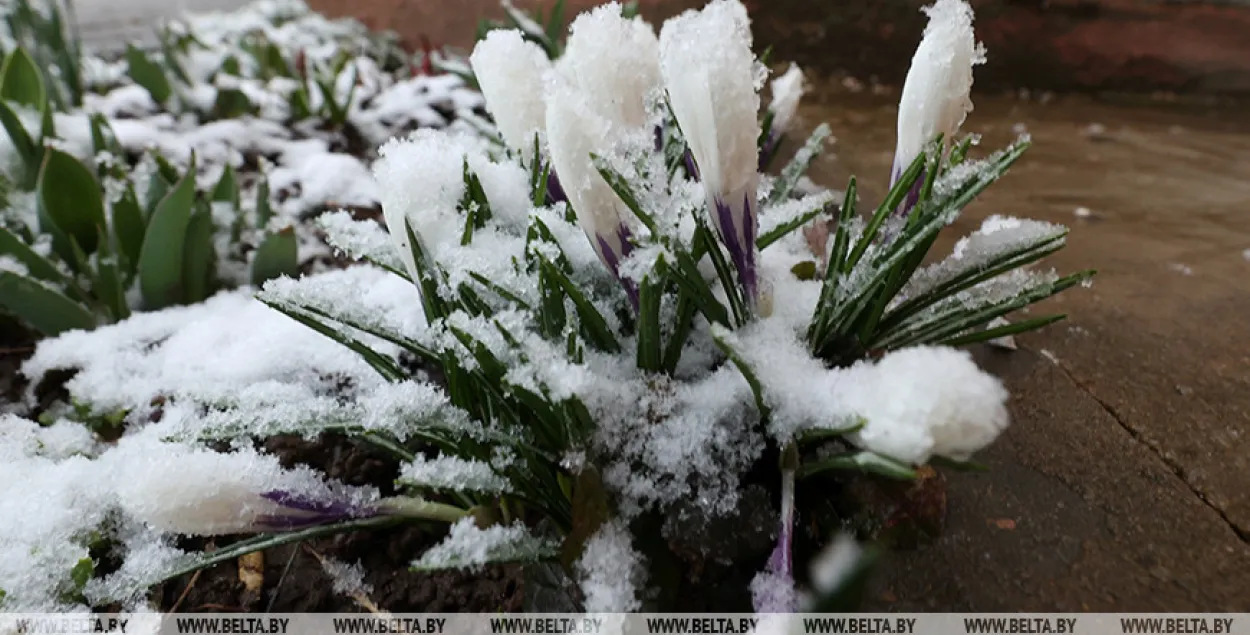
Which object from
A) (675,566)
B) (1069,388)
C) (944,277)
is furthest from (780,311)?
(1069,388)

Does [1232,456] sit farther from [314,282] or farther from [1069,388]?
[314,282]

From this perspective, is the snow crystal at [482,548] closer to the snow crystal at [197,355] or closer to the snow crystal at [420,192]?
the snow crystal at [420,192]

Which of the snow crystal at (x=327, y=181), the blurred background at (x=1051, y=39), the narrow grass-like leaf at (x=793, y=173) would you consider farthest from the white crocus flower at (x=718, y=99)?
the blurred background at (x=1051, y=39)

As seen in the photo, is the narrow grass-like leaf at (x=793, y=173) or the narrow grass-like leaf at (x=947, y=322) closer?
the narrow grass-like leaf at (x=947, y=322)

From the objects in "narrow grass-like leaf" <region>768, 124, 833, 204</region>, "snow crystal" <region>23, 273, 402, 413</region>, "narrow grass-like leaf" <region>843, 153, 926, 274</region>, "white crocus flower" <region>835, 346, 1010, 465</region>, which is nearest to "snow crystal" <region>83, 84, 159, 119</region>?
"snow crystal" <region>23, 273, 402, 413</region>

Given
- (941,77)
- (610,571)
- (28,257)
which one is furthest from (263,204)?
(941,77)
